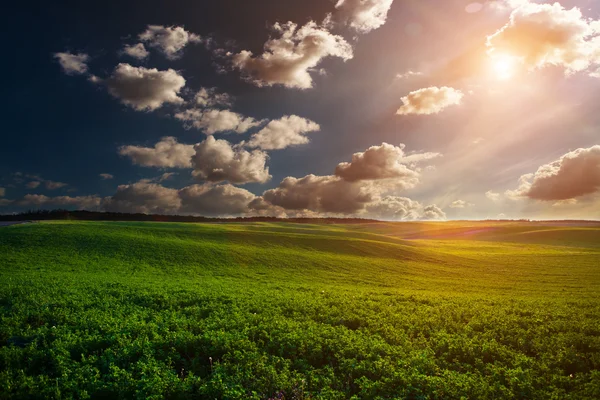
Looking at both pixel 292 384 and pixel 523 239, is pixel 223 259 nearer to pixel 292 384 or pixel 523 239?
pixel 292 384

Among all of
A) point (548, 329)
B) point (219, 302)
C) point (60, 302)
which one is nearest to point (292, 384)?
point (219, 302)

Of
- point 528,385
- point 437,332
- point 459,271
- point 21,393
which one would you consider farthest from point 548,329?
point 459,271

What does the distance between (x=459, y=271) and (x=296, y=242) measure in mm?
27312

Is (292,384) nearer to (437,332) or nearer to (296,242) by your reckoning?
(437,332)

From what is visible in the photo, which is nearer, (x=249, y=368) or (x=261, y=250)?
(x=249, y=368)

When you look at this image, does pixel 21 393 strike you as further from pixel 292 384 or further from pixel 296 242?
pixel 296 242

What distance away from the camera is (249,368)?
491 inches

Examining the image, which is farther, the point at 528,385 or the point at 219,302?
the point at 219,302

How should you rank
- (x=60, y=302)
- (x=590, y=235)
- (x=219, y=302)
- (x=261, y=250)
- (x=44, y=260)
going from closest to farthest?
(x=60, y=302), (x=219, y=302), (x=44, y=260), (x=261, y=250), (x=590, y=235)

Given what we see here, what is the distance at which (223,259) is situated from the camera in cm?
4741

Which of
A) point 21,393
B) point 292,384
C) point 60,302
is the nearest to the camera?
point 21,393

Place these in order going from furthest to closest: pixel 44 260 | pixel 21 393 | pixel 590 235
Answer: pixel 590 235
pixel 44 260
pixel 21 393

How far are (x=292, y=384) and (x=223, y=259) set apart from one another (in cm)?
3751

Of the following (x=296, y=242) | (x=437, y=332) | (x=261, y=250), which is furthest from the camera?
(x=296, y=242)
